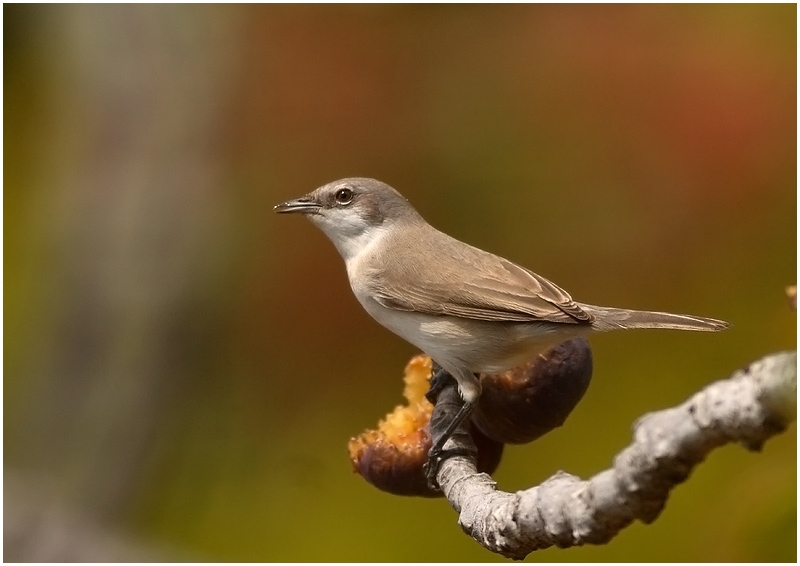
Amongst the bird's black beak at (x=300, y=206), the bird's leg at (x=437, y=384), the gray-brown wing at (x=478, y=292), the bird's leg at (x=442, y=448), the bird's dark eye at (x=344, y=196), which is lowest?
the bird's leg at (x=442, y=448)

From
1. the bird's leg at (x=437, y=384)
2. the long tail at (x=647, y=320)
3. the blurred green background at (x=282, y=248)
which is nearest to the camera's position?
the long tail at (x=647, y=320)

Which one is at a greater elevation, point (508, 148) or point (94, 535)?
point (508, 148)

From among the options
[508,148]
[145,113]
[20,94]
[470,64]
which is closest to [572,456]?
[508,148]

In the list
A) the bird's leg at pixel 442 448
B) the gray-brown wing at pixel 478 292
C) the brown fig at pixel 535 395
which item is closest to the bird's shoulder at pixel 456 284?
the gray-brown wing at pixel 478 292

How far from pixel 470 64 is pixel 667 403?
194 centimetres

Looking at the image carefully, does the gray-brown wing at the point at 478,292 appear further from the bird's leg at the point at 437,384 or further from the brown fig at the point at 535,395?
the bird's leg at the point at 437,384

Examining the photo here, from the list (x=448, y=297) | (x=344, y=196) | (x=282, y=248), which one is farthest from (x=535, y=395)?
(x=282, y=248)

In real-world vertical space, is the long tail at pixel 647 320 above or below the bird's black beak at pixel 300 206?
below

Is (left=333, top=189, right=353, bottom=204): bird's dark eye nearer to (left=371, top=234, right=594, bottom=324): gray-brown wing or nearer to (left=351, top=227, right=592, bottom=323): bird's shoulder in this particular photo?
(left=351, top=227, right=592, bottom=323): bird's shoulder

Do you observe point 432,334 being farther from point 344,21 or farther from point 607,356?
point 344,21

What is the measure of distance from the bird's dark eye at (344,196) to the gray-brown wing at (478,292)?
1.00ft

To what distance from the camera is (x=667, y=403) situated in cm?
351

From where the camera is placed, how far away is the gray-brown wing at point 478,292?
204cm

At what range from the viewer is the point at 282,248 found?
169 inches
